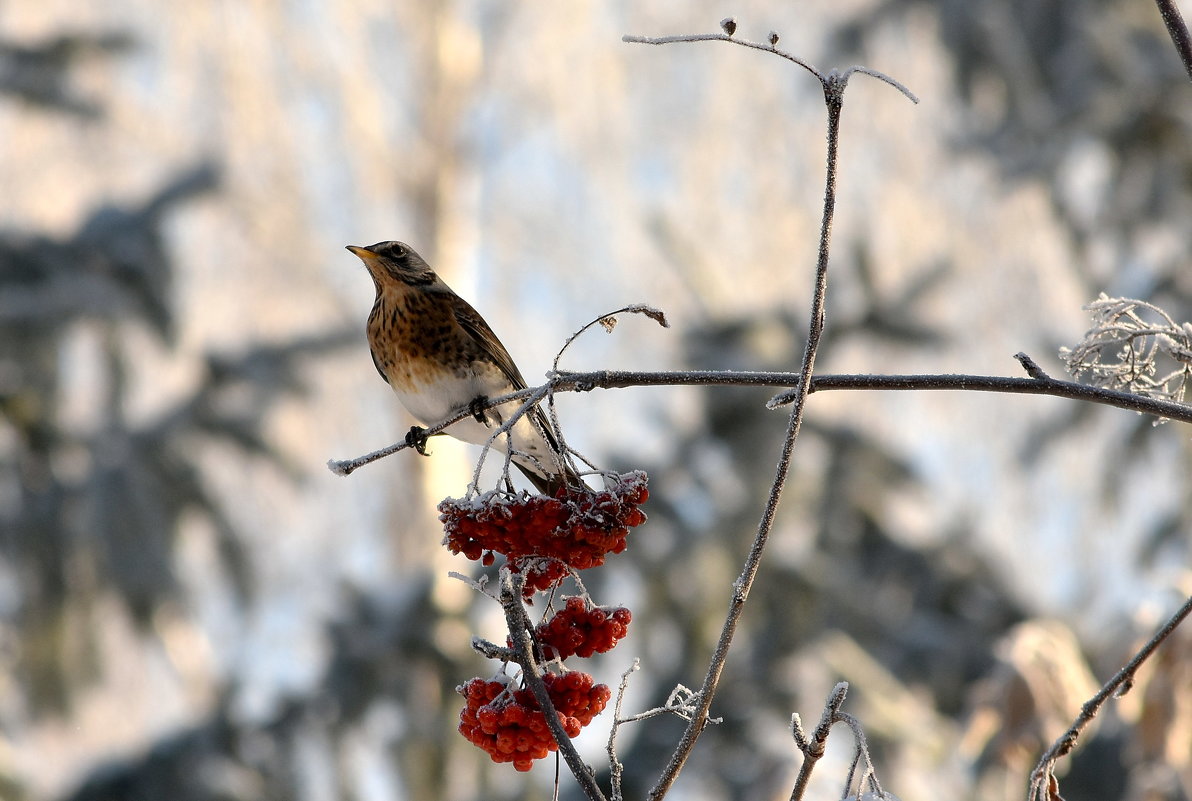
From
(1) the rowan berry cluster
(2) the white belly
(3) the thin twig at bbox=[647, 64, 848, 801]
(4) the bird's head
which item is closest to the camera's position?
(3) the thin twig at bbox=[647, 64, 848, 801]

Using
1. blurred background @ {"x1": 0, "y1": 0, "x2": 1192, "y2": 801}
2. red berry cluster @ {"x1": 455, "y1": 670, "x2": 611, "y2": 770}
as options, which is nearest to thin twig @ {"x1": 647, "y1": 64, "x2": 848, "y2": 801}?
red berry cluster @ {"x1": 455, "y1": 670, "x2": 611, "y2": 770}

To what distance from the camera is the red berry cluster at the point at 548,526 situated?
118 centimetres

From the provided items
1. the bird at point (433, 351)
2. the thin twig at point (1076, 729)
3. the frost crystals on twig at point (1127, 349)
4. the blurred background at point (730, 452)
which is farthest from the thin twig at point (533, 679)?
the blurred background at point (730, 452)

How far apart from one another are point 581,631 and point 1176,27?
0.72 metres

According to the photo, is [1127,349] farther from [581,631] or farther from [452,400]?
[452,400]

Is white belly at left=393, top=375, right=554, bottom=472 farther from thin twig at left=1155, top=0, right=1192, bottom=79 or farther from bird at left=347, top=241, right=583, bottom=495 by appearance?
thin twig at left=1155, top=0, right=1192, bottom=79

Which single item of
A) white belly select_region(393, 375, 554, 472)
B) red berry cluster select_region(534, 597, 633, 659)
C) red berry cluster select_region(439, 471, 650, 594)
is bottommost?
red berry cluster select_region(534, 597, 633, 659)

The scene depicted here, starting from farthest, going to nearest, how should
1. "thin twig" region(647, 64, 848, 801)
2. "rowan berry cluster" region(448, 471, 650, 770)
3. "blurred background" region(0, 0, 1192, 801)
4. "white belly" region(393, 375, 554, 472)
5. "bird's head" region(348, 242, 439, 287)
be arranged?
"blurred background" region(0, 0, 1192, 801)
"bird's head" region(348, 242, 439, 287)
"white belly" region(393, 375, 554, 472)
"rowan berry cluster" region(448, 471, 650, 770)
"thin twig" region(647, 64, 848, 801)

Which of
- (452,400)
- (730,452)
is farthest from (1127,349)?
(730,452)

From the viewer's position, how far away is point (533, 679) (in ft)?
3.34

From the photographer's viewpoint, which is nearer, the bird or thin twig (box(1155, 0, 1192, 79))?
thin twig (box(1155, 0, 1192, 79))

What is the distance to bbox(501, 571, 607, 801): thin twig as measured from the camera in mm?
941

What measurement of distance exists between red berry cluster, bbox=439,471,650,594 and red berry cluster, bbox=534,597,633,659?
38 millimetres

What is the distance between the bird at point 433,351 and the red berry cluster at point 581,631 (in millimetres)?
972
